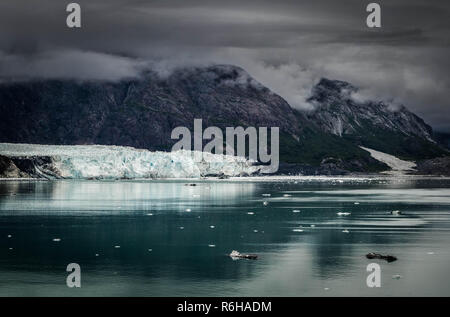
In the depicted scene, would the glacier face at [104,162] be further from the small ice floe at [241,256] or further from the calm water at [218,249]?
the small ice floe at [241,256]

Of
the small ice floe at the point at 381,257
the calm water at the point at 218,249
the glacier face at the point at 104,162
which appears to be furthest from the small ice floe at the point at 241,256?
the glacier face at the point at 104,162

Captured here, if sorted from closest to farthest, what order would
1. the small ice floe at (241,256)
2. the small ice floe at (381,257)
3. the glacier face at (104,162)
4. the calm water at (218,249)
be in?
the calm water at (218,249) < the small ice floe at (381,257) < the small ice floe at (241,256) < the glacier face at (104,162)

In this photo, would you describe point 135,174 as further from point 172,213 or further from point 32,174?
point 172,213

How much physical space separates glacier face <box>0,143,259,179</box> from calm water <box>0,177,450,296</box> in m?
80.5

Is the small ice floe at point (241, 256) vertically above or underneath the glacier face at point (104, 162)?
underneath

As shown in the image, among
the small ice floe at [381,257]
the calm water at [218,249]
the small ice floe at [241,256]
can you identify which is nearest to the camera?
the calm water at [218,249]

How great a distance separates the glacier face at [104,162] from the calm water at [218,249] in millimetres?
80545

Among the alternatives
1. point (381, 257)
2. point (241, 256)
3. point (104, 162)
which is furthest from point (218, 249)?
point (104, 162)

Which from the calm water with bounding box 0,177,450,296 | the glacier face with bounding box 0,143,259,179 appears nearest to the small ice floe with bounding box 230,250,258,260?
the calm water with bounding box 0,177,450,296

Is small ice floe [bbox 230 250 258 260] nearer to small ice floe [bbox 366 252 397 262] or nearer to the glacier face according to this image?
small ice floe [bbox 366 252 397 262]

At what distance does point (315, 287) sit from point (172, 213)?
122ft

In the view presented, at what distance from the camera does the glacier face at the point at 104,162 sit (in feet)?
505

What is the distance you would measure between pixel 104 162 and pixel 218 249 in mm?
117414
